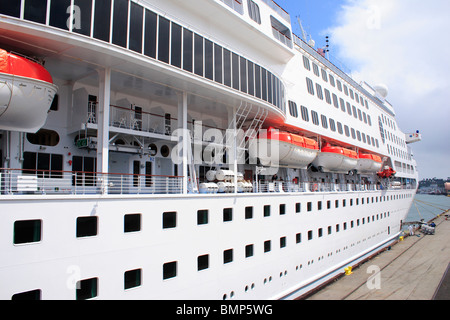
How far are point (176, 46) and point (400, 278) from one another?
67.7ft

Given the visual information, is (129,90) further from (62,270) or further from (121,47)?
(62,270)

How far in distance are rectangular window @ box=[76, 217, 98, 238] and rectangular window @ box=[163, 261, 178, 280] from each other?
2.58 m

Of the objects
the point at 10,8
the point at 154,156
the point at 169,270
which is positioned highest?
the point at 10,8

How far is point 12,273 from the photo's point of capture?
275 inches

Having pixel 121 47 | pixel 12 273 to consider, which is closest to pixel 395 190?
pixel 121 47

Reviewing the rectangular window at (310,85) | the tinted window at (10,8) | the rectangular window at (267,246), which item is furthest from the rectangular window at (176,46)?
the rectangular window at (310,85)

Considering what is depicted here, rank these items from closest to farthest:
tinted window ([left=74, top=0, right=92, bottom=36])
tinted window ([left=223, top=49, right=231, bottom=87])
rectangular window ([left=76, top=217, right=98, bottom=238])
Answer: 1. rectangular window ([left=76, top=217, right=98, bottom=238])
2. tinted window ([left=74, top=0, right=92, bottom=36])
3. tinted window ([left=223, top=49, right=231, bottom=87])

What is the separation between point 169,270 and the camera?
9.99 m

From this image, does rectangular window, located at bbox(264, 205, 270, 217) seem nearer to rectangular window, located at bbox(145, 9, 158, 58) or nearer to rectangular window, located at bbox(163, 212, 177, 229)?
rectangular window, located at bbox(163, 212, 177, 229)

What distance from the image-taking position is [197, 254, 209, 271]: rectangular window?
1093 cm

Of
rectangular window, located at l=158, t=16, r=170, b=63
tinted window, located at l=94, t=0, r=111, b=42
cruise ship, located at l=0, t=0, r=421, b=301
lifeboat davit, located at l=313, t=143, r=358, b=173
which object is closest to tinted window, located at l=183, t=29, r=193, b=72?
cruise ship, located at l=0, t=0, r=421, b=301

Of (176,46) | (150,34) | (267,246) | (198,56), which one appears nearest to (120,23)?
(150,34)

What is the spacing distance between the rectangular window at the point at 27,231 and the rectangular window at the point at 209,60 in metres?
7.21

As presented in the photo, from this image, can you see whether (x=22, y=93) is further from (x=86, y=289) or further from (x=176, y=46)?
(x=86, y=289)
